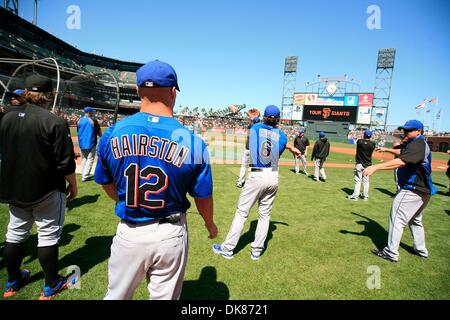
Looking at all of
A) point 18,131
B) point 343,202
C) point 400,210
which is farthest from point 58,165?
point 343,202

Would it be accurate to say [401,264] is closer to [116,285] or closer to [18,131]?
[116,285]

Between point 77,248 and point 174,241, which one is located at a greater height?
point 174,241

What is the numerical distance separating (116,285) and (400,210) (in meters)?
4.63

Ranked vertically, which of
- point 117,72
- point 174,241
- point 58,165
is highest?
point 117,72

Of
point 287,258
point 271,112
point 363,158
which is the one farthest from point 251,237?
point 363,158

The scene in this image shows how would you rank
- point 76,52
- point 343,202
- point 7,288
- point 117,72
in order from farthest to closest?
point 117,72
point 76,52
point 343,202
point 7,288

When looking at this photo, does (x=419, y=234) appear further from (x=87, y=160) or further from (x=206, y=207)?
(x=87, y=160)

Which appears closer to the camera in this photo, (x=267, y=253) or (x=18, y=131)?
(x=18, y=131)

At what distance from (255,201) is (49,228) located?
283 cm

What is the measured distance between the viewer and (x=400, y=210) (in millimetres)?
4215

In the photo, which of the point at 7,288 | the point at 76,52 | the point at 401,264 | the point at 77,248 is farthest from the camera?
the point at 76,52

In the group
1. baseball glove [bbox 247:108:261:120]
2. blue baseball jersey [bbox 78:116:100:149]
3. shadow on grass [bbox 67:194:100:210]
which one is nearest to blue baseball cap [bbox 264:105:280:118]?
baseball glove [bbox 247:108:261:120]

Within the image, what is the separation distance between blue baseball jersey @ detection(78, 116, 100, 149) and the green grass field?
142cm

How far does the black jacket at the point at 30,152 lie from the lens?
2.39 metres
